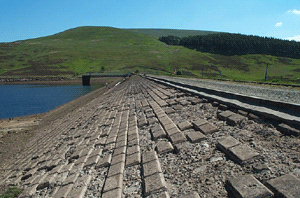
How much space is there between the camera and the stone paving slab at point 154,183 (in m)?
2.29

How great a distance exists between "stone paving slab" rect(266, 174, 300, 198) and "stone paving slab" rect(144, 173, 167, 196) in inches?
42.9

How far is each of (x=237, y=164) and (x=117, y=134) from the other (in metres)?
3.18

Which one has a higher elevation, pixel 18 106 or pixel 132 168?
pixel 132 168

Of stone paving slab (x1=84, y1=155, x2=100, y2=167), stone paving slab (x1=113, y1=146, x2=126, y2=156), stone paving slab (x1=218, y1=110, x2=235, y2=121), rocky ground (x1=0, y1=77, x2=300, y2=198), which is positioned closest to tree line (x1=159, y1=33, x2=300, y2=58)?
stone paving slab (x1=218, y1=110, x2=235, y2=121)

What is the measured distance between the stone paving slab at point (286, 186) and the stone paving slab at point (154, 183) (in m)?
1.09

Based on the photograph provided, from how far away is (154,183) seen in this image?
2.39 m

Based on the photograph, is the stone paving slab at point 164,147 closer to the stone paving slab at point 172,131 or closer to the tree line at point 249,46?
the stone paving slab at point 172,131

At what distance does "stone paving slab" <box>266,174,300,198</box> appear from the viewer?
5.89 feet

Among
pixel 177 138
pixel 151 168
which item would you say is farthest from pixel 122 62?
pixel 151 168

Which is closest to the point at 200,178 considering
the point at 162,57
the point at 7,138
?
the point at 7,138

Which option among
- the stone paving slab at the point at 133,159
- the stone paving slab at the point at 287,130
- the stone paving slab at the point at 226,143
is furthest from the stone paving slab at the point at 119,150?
the stone paving slab at the point at 287,130

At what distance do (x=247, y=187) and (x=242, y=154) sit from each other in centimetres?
57

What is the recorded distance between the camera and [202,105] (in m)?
5.07

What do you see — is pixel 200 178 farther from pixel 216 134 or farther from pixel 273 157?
pixel 216 134
